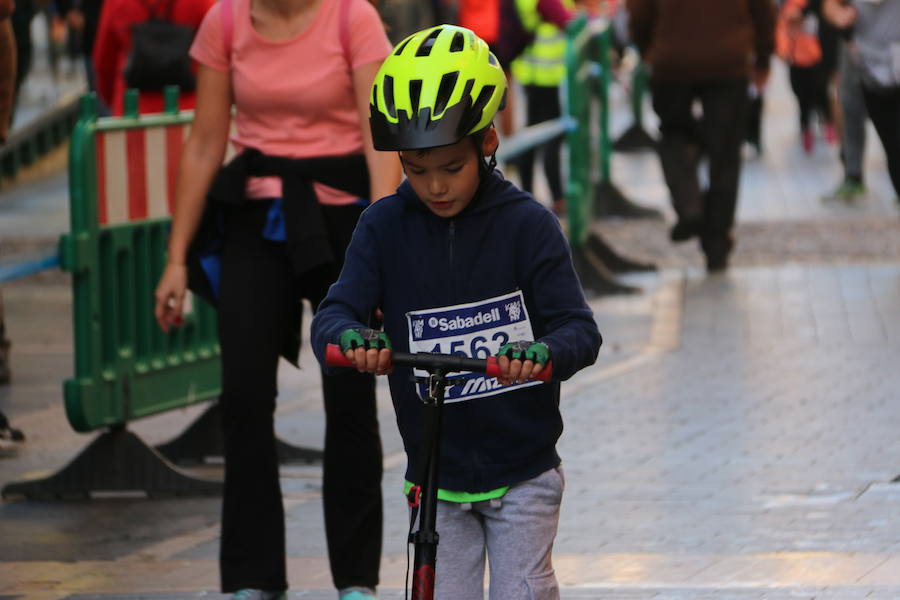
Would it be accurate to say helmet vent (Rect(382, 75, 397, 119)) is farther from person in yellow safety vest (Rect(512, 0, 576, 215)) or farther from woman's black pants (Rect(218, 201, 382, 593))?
person in yellow safety vest (Rect(512, 0, 576, 215))

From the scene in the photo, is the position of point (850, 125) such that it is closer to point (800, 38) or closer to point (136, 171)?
point (800, 38)

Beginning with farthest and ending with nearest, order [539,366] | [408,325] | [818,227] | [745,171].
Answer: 1. [745,171]
2. [818,227]
3. [408,325]
4. [539,366]

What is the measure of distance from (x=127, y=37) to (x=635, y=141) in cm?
1042

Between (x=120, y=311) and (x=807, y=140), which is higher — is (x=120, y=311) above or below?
above

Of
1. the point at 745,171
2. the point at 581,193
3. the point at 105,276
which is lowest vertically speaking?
Answer: the point at 745,171

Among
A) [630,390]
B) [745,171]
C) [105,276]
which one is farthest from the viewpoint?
[745,171]

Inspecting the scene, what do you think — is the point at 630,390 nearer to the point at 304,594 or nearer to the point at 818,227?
the point at 304,594

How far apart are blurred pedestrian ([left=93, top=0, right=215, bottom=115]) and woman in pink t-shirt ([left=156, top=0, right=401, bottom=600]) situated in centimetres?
373

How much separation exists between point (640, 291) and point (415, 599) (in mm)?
7593

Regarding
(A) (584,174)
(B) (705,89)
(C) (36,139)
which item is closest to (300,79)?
(B) (705,89)

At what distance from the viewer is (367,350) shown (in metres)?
3.61

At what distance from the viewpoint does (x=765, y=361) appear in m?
9.05

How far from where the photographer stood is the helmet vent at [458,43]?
3938mm

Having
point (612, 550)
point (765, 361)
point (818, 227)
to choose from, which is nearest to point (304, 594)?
point (612, 550)
